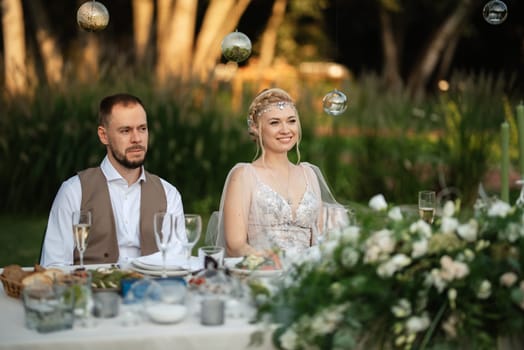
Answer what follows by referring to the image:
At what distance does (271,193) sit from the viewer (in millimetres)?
4566

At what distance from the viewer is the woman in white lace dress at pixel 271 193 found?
14.8 ft

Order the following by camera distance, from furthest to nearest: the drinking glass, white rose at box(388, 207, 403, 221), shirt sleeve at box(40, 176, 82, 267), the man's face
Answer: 1. the man's face
2. shirt sleeve at box(40, 176, 82, 267)
3. the drinking glass
4. white rose at box(388, 207, 403, 221)

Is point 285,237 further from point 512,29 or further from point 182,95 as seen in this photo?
point 512,29

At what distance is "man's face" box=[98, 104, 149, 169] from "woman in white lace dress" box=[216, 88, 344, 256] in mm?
572

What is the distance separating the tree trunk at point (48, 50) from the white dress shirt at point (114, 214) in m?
5.44

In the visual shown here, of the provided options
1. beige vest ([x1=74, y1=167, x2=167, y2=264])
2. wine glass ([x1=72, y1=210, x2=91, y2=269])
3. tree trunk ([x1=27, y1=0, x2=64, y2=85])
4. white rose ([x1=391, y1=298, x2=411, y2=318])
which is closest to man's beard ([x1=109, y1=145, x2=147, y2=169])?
beige vest ([x1=74, y1=167, x2=167, y2=264])

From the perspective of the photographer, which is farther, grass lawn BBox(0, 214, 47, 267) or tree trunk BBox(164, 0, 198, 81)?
tree trunk BBox(164, 0, 198, 81)

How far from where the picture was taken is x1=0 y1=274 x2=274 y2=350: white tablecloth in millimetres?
2486

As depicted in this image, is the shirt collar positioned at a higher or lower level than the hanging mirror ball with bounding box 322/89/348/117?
lower

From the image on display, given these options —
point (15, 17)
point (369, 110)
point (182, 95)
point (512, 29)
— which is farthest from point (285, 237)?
point (512, 29)

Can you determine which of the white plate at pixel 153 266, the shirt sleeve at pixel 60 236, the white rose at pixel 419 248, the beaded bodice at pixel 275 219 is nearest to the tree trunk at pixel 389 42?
the beaded bodice at pixel 275 219

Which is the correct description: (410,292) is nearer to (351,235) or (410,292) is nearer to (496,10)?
(351,235)

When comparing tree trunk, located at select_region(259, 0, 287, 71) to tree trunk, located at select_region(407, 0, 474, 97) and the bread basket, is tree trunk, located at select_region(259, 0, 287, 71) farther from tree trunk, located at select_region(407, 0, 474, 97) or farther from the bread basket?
the bread basket

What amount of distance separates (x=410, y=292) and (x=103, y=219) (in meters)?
2.08
